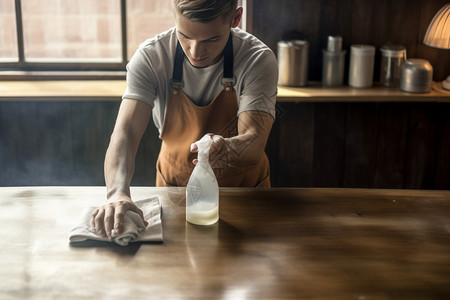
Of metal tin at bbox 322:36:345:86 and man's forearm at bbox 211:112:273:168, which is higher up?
metal tin at bbox 322:36:345:86

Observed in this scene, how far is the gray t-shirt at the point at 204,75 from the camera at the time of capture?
86.8 inches

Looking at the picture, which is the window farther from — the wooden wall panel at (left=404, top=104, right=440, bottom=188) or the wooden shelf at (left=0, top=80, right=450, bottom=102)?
the wooden wall panel at (left=404, top=104, right=440, bottom=188)

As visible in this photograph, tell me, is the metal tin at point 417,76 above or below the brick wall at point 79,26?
below

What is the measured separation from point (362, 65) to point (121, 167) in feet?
5.79

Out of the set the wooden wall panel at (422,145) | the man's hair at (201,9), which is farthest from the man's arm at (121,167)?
the wooden wall panel at (422,145)

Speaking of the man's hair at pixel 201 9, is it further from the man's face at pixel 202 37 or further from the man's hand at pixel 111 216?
the man's hand at pixel 111 216

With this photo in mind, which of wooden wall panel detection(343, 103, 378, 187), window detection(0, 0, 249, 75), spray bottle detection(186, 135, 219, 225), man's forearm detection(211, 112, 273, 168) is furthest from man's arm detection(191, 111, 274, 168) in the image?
window detection(0, 0, 249, 75)

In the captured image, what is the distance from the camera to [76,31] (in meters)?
3.43

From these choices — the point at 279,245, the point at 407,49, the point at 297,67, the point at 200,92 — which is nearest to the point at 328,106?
the point at 297,67

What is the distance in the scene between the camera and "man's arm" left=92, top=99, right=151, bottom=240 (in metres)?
1.70

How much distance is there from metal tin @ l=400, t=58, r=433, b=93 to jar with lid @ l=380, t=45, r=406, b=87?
7cm

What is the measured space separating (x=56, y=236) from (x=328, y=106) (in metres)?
2.03

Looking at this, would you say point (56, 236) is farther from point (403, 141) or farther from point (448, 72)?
point (448, 72)

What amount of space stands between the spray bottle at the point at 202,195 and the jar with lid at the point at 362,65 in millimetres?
1742
